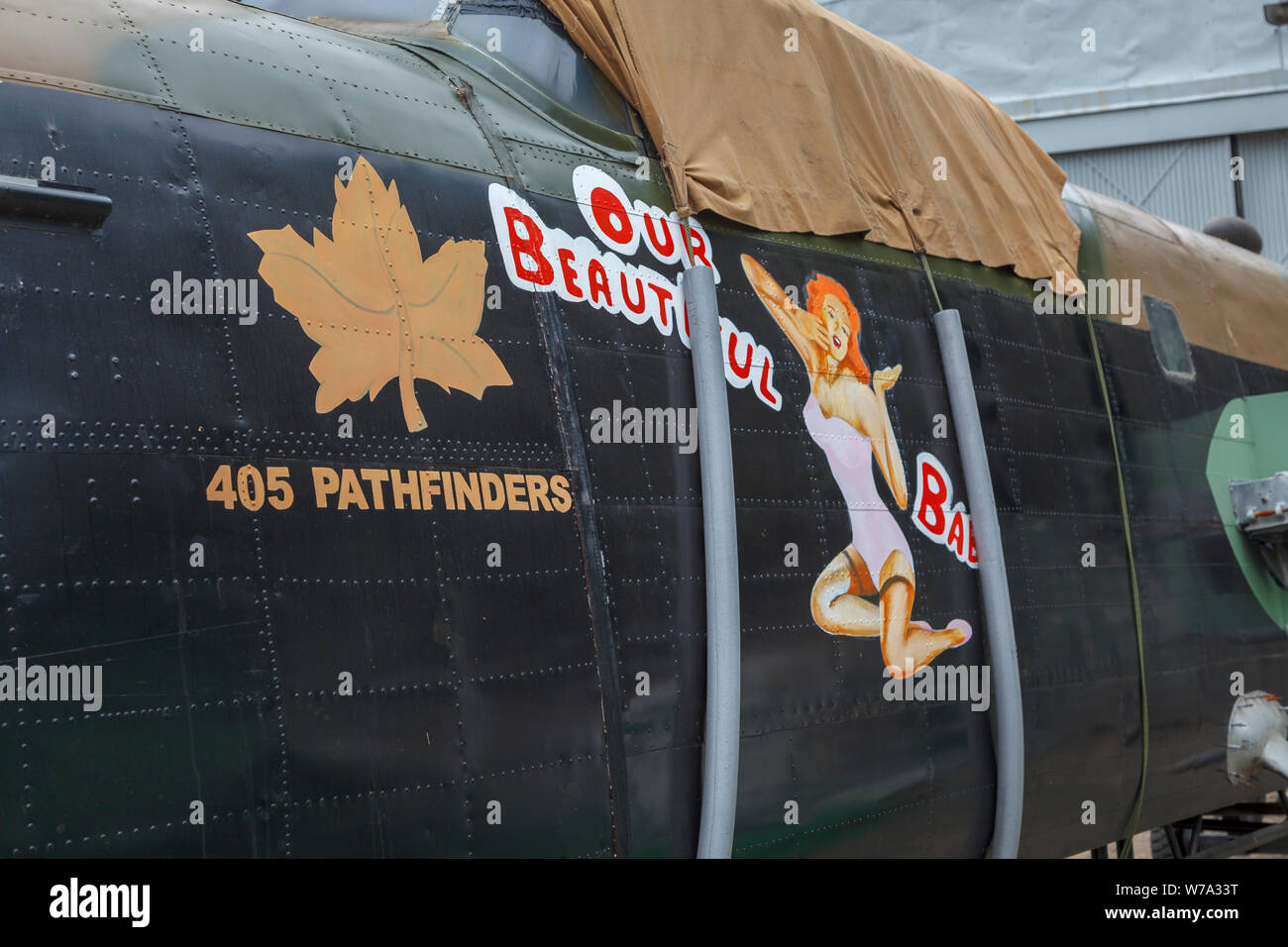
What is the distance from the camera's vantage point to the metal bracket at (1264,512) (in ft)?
26.2

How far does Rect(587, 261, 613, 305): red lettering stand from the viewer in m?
4.45

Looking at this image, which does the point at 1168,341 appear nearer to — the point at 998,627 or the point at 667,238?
the point at 998,627

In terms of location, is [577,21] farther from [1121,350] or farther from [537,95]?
[1121,350]

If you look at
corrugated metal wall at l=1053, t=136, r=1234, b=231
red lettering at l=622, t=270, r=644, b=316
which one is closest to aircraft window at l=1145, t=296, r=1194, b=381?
red lettering at l=622, t=270, r=644, b=316

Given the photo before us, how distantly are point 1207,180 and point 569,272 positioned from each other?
59.3 feet

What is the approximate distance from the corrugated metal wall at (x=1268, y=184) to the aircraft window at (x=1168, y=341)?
13119mm

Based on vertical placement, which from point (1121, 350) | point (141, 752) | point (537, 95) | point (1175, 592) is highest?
point (537, 95)

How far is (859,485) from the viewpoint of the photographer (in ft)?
17.3

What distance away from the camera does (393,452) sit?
3.70 meters

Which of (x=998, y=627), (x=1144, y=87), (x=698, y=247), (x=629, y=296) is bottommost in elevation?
(x=998, y=627)

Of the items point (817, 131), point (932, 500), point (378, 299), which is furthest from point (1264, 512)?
point (378, 299)

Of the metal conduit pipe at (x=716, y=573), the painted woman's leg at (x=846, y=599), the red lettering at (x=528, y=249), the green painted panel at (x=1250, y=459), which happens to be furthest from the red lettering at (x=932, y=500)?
the green painted panel at (x=1250, y=459)

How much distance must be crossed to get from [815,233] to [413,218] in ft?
7.12
